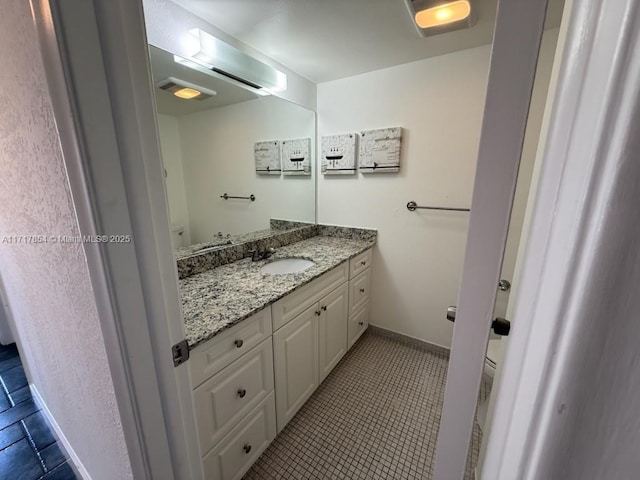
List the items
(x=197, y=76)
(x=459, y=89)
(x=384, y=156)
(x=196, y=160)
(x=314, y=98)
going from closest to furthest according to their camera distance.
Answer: (x=197, y=76), (x=196, y=160), (x=459, y=89), (x=384, y=156), (x=314, y=98)

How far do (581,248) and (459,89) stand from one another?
188 cm

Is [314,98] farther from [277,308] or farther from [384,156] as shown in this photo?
[277,308]

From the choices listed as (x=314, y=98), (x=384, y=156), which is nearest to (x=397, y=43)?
(x=384, y=156)

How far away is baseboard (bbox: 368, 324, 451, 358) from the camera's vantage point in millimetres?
2062

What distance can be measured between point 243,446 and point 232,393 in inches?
11.8

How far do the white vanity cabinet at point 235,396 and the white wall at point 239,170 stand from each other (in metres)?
0.80

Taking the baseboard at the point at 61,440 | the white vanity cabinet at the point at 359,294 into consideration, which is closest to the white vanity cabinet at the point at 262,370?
the white vanity cabinet at the point at 359,294

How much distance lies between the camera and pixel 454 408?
21.3 inches

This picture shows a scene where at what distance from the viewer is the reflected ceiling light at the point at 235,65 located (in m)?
1.34

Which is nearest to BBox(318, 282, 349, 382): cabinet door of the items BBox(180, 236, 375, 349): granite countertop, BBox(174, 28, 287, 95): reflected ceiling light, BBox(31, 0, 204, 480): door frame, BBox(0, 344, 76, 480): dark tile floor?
BBox(180, 236, 375, 349): granite countertop

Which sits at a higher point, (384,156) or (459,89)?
(459,89)

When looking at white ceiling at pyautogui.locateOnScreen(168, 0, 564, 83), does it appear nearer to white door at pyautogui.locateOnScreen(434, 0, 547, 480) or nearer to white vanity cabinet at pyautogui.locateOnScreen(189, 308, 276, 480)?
white door at pyautogui.locateOnScreen(434, 0, 547, 480)

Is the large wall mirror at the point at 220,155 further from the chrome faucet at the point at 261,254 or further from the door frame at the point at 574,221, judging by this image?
the door frame at the point at 574,221

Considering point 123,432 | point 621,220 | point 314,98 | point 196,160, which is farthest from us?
point 314,98
